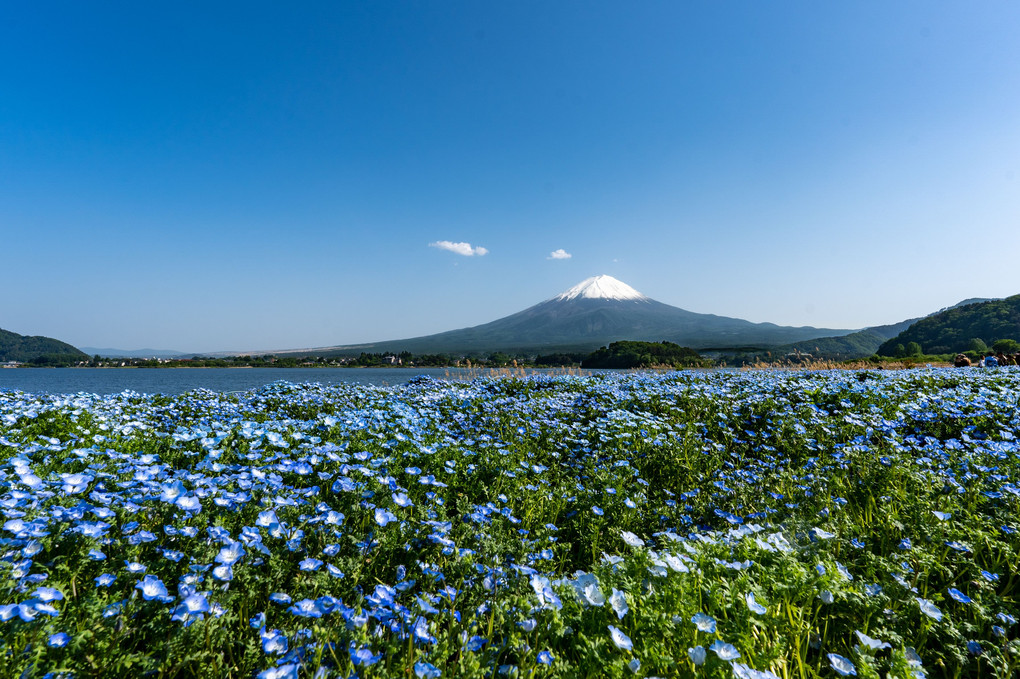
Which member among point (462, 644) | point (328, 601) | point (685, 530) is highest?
point (328, 601)

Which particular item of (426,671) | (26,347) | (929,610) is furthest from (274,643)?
(26,347)

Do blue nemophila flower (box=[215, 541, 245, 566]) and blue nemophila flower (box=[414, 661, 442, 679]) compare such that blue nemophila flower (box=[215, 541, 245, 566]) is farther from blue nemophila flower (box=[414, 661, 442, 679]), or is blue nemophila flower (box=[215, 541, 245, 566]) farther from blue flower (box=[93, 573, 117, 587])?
blue nemophila flower (box=[414, 661, 442, 679])

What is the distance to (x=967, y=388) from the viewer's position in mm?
8891

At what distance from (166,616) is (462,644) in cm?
140

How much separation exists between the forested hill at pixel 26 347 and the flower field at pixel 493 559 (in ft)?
417

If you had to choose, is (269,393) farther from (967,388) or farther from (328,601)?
(967,388)

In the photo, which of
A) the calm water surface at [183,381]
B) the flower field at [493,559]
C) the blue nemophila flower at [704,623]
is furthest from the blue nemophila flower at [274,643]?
the calm water surface at [183,381]

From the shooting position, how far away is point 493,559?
2.96 m

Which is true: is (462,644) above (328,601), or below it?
below

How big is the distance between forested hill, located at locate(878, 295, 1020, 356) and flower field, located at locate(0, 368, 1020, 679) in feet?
269

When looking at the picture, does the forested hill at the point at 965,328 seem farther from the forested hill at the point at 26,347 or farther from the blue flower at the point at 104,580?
the forested hill at the point at 26,347

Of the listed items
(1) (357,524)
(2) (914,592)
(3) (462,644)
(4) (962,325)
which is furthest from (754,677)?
(4) (962,325)

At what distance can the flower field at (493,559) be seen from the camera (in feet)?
6.59

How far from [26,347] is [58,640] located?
149m
